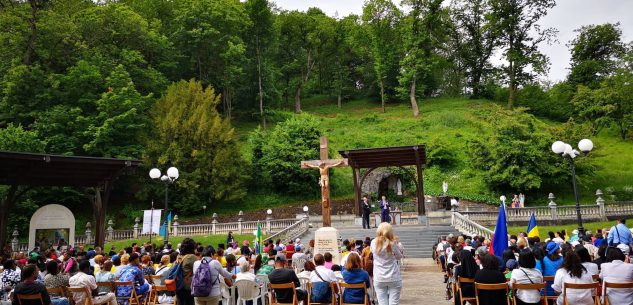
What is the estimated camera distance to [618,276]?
6852 millimetres

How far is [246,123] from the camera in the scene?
2157 inches

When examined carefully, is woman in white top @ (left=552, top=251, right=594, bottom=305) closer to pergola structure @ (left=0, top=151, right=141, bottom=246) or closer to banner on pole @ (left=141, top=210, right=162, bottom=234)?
pergola structure @ (left=0, top=151, right=141, bottom=246)

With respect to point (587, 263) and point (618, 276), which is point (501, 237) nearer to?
point (587, 263)

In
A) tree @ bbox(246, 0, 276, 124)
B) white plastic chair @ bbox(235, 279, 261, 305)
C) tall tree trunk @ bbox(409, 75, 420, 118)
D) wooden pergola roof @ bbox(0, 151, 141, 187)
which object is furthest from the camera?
tall tree trunk @ bbox(409, 75, 420, 118)

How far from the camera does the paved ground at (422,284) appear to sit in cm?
1094

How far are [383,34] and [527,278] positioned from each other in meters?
58.5

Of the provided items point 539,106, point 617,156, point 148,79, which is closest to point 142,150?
point 148,79

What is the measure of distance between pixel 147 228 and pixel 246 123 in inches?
1360

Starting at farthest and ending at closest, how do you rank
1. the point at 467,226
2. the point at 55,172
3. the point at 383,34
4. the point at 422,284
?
the point at 383,34 → the point at 467,226 → the point at 55,172 → the point at 422,284

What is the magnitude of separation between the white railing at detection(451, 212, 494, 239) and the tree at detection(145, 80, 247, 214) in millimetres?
16239

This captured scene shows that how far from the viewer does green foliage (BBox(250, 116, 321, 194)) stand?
37594 millimetres

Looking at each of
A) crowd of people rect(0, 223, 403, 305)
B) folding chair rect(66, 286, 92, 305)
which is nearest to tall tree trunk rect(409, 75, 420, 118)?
crowd of people rect(0, 223, 403, 305)

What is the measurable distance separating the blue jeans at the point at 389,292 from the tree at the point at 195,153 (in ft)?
88.6

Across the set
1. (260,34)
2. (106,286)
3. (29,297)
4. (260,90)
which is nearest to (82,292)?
(106,286)
